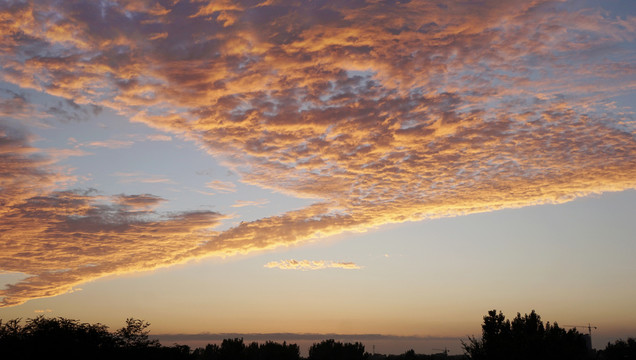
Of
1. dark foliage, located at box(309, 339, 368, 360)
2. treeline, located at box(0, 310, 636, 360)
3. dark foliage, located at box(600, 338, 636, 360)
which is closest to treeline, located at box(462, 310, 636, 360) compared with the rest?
treeline, located at box(0, 310, 636, 360)

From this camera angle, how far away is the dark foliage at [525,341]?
154 ft

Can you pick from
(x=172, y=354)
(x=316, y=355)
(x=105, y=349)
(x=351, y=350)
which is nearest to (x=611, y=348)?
(x=351, y=350)

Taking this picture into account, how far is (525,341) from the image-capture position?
48.3 m

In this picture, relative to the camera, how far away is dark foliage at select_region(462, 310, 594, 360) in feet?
154

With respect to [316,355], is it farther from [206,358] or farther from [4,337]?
[4,337]

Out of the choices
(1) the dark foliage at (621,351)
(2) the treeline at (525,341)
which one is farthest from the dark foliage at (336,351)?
(2) the treeline at (525,341)

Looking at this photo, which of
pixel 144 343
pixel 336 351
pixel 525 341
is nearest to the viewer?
pixel 525 341

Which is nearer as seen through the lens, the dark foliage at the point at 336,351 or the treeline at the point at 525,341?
the treeline at the point at 525,341

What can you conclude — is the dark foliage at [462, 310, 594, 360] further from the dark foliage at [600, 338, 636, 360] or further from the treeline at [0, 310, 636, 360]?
the dark foliage at [600, 338, 636, 360]

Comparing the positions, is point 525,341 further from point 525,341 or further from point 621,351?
point 621,351

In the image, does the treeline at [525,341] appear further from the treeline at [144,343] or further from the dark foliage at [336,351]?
the dark foliage at [336,351]

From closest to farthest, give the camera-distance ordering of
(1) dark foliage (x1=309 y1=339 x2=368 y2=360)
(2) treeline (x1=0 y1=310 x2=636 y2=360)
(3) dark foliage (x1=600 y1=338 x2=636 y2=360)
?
(2) treeline (x1=0 y1=310 x2=636 y2=360) → (3) dark foliage (x1=600 y1=338 x2=636 y2=360) → (1) dark foliage (x1=309 y1=339 x2=368 y2=360)

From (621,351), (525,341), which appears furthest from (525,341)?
(621,351)

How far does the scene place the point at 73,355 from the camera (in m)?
48.4
